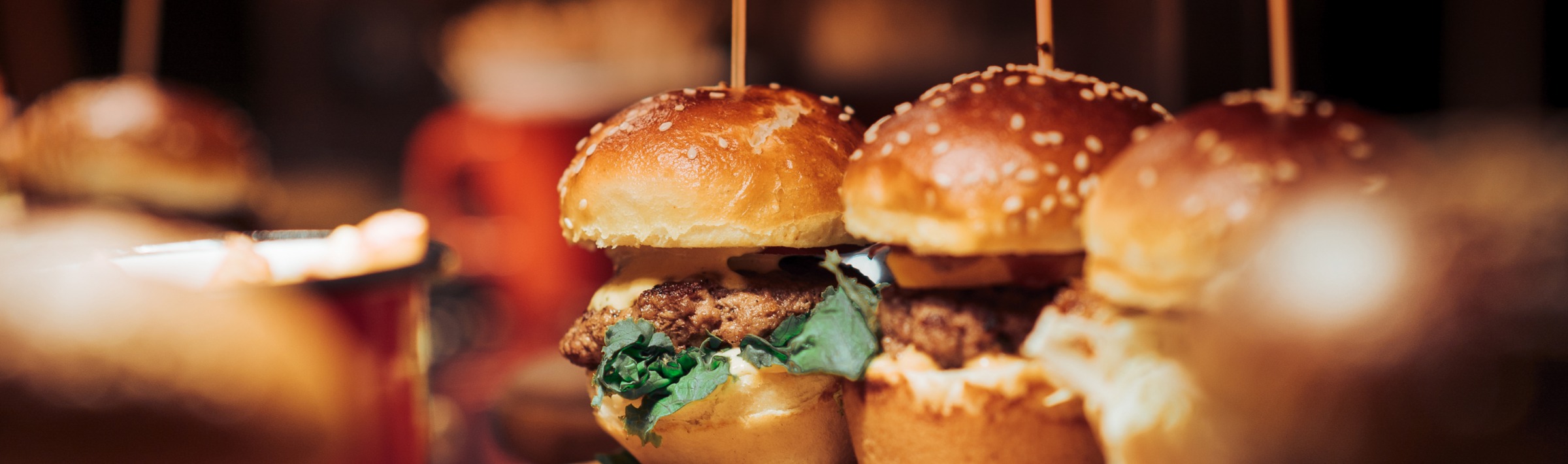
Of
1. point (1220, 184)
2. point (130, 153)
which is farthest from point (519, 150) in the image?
point (1220, 184)

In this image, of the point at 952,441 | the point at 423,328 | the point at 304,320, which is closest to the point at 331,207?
the point at 423,328

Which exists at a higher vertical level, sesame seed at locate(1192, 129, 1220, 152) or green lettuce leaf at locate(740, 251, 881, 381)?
sesame seed at locate(1192, 129, 1220, 152)

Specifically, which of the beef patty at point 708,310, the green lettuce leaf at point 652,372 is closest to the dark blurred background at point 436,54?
the beef patty at point 708,310

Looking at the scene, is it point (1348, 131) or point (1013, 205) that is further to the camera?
point (1013, 205)

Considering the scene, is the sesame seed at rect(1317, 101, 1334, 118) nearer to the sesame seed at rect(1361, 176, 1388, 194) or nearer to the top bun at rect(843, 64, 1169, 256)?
→ the sesame seed at rect(1361, 176, 1388, 194)

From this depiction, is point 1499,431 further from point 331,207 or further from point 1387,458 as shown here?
Result: point 331,207

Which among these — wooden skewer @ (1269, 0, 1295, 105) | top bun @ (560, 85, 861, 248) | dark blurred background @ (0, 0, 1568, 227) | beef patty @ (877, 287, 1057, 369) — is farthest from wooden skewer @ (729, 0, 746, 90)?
dark blurred background @ (0, 0, 1568, 227)

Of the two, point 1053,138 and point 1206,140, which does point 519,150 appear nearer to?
point 1053,138
